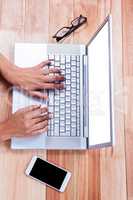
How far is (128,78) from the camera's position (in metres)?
1.03

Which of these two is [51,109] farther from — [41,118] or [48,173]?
[48,173]

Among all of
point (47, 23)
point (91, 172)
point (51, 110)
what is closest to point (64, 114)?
point (51, 110)

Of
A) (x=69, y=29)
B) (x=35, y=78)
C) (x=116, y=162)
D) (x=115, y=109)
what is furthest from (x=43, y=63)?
(x=116, y=162)

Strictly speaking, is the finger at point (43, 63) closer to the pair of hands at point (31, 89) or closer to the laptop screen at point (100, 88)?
the pair of hands at point (31, 89)

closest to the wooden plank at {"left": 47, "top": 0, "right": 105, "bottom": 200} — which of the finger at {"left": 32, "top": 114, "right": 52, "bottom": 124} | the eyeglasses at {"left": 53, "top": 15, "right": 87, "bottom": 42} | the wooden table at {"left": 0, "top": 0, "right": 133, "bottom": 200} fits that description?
the wooden table at {"left": 0, "top": 0, "right": 133, "bottom": 200}

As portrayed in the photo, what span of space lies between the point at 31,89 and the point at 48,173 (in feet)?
0.78

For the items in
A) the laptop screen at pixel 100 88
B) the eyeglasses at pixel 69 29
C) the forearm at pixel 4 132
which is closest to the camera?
the laptop screen at pixel 100 88

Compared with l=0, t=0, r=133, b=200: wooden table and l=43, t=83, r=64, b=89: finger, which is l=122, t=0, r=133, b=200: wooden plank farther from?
l=43, t=83, r=64, b=89: finger

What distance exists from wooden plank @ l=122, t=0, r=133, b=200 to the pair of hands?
0.21 m

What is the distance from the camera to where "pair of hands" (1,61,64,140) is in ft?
2.98

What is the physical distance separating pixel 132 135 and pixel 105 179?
151 mm

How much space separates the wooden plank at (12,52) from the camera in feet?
3.07

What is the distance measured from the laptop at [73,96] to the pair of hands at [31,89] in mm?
19

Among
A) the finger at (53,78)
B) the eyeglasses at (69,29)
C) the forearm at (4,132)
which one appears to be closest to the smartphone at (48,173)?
the forearm at (4,132)
